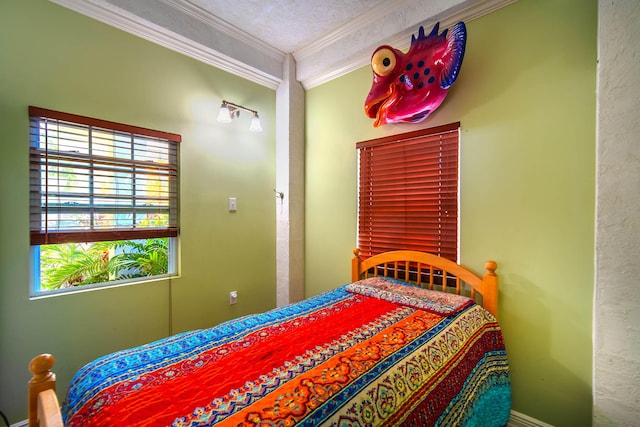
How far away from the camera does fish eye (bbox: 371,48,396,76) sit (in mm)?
1879

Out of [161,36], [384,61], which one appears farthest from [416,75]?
[161,36]

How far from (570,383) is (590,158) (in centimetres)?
121

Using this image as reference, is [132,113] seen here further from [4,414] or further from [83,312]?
[4,414]

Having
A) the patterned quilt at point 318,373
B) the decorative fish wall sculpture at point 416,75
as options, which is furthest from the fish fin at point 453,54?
the patterned quilt at point 318,373

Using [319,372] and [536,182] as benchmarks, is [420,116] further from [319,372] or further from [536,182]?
[319,372]

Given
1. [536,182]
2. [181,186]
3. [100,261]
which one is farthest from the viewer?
[181,186]

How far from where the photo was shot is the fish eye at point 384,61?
1.88 meters

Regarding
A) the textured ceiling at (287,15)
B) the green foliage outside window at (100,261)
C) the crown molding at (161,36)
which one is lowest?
the green foliage outside window at (100,261)

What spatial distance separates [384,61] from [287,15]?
886mm

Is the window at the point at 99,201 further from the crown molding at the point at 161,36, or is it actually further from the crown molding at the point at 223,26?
the crown molding at the point at 223,26

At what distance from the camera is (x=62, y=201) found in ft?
5.63

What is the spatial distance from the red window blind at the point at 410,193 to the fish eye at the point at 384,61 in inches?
18.9

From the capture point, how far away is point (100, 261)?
1928 millimetres

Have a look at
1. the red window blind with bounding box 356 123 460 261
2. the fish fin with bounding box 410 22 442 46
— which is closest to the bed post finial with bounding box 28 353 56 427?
the red window blind with bounding box 356 123 460 261
